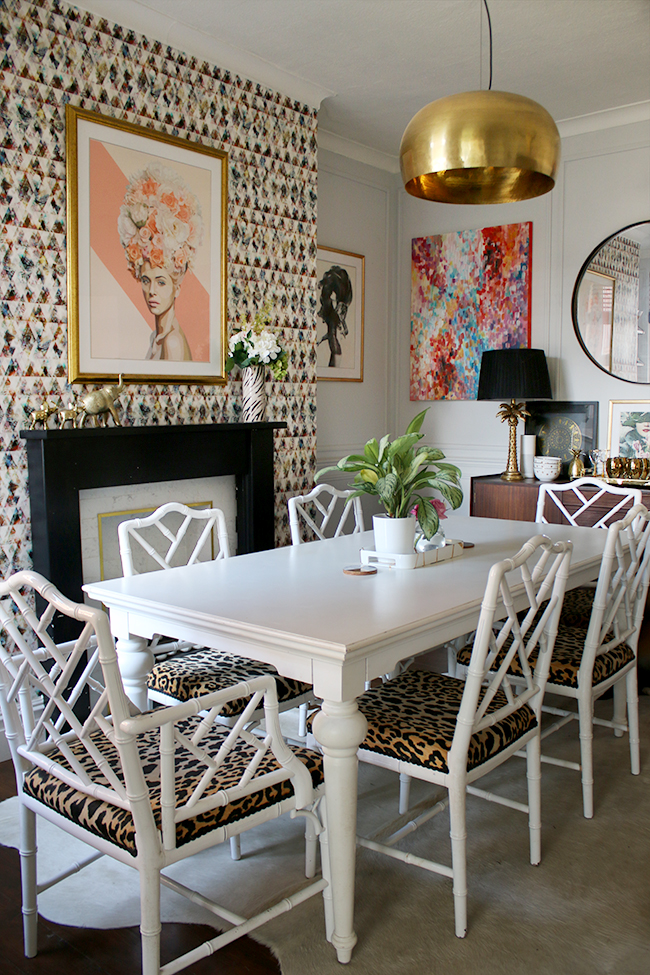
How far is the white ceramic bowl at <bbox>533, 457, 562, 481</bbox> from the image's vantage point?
4742 millimetres

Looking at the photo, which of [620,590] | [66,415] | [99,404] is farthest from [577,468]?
[66,415]

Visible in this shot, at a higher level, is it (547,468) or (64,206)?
(64,206)

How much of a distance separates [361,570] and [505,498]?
2341mm

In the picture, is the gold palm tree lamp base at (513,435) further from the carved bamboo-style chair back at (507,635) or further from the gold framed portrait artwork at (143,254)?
the carved bamboo-style chair back at (507,635)

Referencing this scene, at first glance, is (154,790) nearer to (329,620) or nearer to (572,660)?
(329,620)

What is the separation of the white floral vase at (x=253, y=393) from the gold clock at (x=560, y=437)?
76.4 inches

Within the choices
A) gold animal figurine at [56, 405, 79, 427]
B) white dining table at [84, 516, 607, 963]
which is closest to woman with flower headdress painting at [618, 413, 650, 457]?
white dining table at [84, 516, 607, 963]

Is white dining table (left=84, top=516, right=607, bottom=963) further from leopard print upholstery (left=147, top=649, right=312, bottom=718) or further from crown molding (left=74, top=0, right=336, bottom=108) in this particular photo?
crown molding (left=74, top=0, right=336, bottom=108)

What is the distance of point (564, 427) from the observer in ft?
16.3

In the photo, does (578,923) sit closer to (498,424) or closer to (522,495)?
(522,495)

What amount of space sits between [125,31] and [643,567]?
9.98 feet

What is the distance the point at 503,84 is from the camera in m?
4.29

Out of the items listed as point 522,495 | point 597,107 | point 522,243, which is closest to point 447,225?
point 522,243

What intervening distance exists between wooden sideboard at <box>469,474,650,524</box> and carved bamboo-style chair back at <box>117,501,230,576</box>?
1747 mm
